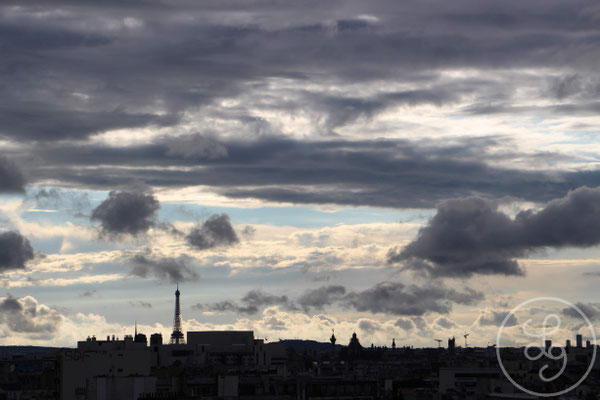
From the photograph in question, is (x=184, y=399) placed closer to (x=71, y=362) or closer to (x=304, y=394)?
(x=304, y=394)

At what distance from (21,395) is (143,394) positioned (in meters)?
74.3

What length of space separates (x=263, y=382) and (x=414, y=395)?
25831 millimetres

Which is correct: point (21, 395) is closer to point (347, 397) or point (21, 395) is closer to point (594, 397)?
point (347, 397)

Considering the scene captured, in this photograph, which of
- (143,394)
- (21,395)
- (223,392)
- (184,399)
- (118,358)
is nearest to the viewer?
(184,399)

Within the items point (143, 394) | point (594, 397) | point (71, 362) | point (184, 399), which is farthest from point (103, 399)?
point (594, 397)

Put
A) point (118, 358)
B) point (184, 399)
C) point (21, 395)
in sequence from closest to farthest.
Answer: point (184, 399) → point (118, 358) → point (21, 395)

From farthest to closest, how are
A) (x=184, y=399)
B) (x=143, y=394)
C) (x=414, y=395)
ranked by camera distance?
(x=414, y=395)
(x=143, y=394)
(x=184, y=399)

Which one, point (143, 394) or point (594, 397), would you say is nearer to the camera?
point (143, 394)

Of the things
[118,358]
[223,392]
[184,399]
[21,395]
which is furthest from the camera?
[21,395]

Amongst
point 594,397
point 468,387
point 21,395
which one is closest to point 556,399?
point 594,397

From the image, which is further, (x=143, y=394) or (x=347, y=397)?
(x=347, y=397)

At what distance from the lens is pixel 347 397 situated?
425 ft

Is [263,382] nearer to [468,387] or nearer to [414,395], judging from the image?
[414,395]

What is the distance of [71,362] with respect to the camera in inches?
6078
